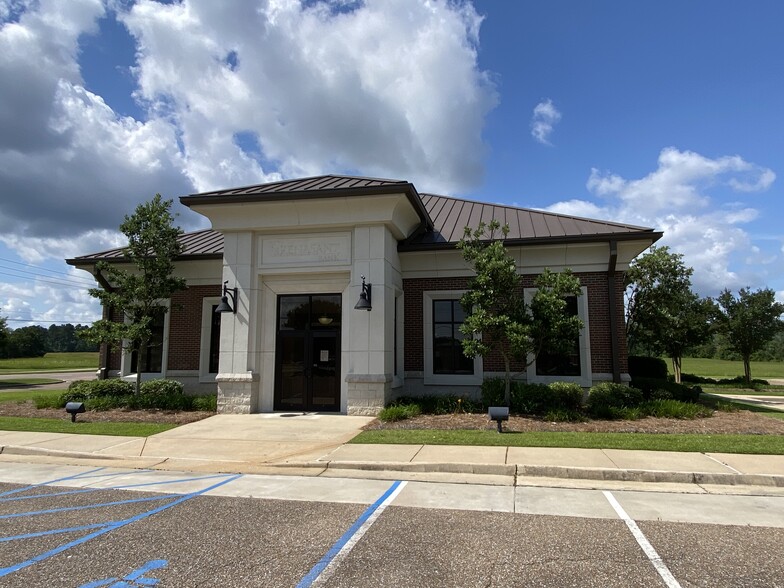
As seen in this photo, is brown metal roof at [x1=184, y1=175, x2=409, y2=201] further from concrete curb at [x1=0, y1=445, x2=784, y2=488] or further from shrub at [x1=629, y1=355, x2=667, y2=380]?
shrub at [x1=629, y1=355, x2=667, y2=380]

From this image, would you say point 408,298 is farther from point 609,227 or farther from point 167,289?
point 167,289

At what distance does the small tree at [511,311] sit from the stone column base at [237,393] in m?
6.02

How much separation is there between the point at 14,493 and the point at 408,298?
34.6 ft

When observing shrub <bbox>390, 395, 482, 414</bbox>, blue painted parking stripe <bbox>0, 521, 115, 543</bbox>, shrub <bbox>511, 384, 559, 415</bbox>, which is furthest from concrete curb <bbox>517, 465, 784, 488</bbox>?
blue painted parking stripe <bbox>0, 521, 115, 543</bbox>

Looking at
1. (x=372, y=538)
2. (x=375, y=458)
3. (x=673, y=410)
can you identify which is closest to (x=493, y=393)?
(x=673, y=410)

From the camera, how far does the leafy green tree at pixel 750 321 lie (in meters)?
28.1

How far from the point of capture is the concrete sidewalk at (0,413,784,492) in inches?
278

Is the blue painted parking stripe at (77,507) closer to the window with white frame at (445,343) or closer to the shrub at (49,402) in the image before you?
the window with white frame at (445,343)

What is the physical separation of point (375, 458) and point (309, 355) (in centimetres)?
616

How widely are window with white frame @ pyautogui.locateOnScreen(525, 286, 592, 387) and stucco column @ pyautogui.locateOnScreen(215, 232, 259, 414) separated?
8036mm

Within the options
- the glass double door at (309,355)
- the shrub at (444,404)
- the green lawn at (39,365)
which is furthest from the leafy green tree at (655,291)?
the green lawn at (39,365)

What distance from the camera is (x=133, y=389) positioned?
1499 centimetres

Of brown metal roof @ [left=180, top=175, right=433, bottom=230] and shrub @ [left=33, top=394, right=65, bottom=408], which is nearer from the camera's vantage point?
brown metal roof @ [left=180, top=175, right=433, bottom=230]

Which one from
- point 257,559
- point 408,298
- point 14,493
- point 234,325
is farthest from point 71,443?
point 408,298
